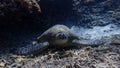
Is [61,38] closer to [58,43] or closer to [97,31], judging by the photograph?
[58,43]

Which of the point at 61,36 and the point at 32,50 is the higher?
the point at 61,36

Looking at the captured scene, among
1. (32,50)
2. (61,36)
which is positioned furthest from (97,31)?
(32,50)

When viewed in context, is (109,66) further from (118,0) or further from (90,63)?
(118,0)

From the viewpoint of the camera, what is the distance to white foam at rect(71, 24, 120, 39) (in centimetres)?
817

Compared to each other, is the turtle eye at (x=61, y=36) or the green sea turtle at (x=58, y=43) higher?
the turtle eye at (x=61, y=36)

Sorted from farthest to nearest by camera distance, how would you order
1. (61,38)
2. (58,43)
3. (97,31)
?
(97,31) < (58,43) < (61,38)

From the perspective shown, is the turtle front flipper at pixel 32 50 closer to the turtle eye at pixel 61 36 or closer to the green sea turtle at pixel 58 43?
the green sea turtle at pixel 58 43

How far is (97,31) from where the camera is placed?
864 centimetres

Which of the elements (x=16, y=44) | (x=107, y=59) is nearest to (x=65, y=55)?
(x=107, y=59)

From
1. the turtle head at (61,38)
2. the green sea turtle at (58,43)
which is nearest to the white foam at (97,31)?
the green sea turtle at (58,43)

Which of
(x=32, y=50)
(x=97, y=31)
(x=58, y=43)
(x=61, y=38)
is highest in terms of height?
(x=97, y=31)

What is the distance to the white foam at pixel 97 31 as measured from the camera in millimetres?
8172

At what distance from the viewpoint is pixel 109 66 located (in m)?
4.05

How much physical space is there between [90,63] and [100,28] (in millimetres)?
4887
